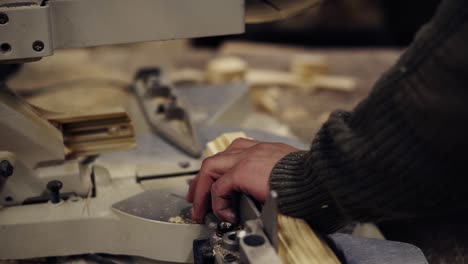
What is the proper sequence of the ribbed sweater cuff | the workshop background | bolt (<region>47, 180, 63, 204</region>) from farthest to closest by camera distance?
the workshop background, bolt (<region>47, 180, 63, 204</region>), the ribbed sweater cuff

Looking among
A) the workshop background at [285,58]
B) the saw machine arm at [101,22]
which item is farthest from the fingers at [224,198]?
the workshop background at [285,58]

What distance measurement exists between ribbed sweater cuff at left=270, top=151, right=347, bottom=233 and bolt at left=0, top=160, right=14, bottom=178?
46 cm

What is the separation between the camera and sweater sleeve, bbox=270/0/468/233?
2.52ft

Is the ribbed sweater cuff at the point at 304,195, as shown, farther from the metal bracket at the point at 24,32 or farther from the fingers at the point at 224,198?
the metal bracket at the point at 24,32

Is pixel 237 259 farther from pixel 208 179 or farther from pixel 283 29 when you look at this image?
pixel 283 29

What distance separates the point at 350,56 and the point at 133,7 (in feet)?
5.73

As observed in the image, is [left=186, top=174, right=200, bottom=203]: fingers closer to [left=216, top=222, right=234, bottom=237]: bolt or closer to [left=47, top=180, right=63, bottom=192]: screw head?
[left=216, top=222, right=234, bottom=237]: bolt

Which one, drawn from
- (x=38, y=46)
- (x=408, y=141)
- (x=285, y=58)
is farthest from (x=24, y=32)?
(x=285, y=58)

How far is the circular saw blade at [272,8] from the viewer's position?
1.14 metres

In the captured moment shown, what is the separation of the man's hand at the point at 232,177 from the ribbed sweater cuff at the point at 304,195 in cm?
2

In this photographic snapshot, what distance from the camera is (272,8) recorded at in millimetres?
A: 1167

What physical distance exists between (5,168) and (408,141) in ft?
2.22

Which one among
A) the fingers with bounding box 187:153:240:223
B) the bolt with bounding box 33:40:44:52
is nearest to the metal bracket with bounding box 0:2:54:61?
the bolt with bounding box 33:40:44:52

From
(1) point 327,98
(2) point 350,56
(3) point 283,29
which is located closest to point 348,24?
(3) point 283,29
